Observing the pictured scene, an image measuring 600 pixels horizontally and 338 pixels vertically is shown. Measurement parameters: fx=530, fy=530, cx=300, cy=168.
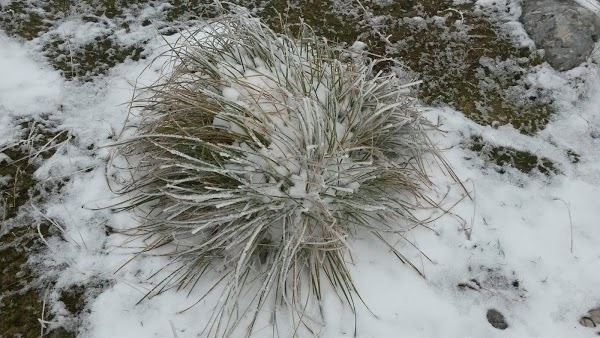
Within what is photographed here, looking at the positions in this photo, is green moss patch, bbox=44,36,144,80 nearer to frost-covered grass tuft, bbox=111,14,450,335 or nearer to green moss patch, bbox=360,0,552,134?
frost-covered grass tuft, bbox=111,14,450,335

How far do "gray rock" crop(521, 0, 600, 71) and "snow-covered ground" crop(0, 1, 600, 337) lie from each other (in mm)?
255

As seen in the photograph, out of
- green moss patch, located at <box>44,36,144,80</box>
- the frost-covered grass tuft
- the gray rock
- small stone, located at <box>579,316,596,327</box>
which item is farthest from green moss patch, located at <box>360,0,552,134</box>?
green moss patch, located at <box>44,36,144,80</box>

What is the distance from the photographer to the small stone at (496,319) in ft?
7.25

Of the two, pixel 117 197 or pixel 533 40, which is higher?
pixel 533 40

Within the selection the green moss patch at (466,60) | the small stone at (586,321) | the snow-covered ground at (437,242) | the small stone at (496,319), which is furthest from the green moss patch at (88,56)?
the small stone at (586,321)

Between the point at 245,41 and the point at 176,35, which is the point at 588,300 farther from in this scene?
the point at 176,35

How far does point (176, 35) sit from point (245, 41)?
85 cm

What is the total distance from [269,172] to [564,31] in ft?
7.38

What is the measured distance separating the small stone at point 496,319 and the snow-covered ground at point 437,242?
24 mm

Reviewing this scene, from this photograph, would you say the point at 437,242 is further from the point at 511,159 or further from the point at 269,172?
the point at 269,172

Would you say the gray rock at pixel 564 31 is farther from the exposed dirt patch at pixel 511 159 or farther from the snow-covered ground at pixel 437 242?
the exposed dirt patch at pixel 511 159

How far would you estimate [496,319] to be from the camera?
223cm

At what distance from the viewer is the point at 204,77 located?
2699 millimetres

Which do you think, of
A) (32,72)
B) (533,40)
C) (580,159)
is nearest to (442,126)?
(580,159)
